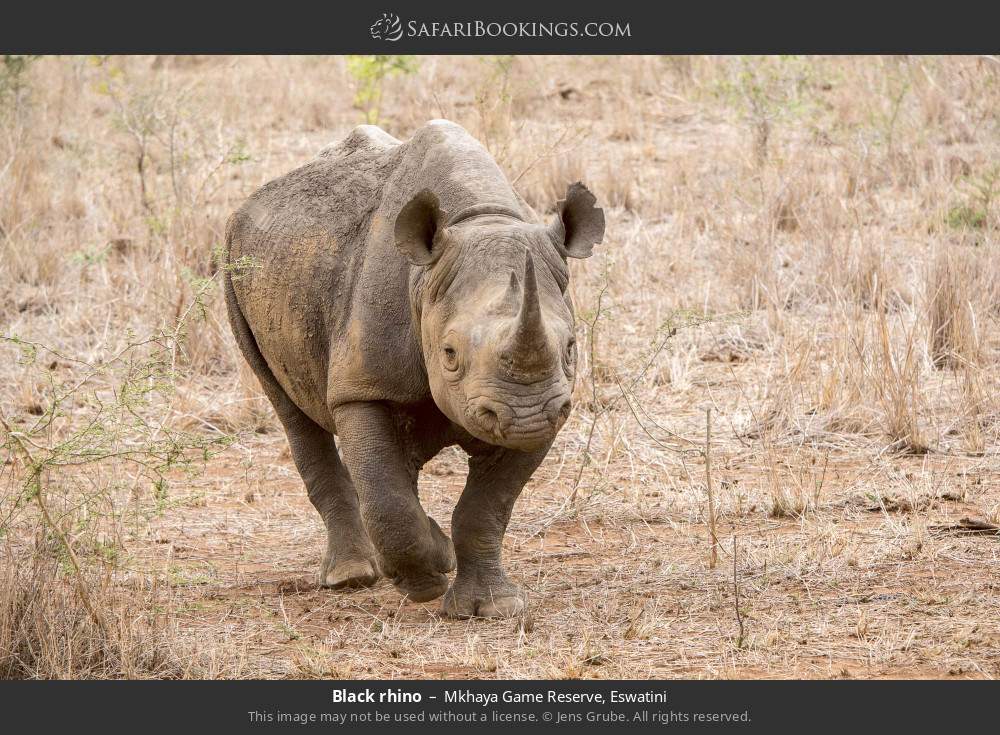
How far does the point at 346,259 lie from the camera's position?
6.55 m

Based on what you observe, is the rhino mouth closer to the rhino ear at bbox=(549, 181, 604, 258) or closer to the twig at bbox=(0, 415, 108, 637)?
the rhino ear at bbox=(549, 181, 604, 258)

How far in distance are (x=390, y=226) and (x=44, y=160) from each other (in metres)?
8.52

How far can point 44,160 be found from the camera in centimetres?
1389

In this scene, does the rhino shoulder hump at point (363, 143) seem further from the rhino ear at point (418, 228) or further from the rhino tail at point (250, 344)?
the rhino ear at point (418, 228)

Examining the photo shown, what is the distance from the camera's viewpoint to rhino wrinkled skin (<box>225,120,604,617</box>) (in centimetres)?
544

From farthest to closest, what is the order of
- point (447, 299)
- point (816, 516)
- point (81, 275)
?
point (81, 275)
point (816, 516)
point (447, 299)

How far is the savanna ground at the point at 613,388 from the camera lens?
5863 mm

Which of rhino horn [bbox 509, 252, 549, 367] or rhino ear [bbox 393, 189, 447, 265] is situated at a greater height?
rhino ear [bbox 393, 189, 447, 265]

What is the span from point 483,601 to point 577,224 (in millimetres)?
1656

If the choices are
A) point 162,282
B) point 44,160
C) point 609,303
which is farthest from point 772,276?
point 44,160

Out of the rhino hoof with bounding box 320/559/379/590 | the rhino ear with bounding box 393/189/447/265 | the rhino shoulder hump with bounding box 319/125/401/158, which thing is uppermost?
the rhino shoulder hump with bounding box 319/125/401/158

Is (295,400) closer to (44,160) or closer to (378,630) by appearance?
(378,630)

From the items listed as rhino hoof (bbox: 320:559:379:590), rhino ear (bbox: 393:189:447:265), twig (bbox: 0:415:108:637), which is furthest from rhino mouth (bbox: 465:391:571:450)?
rhino hoof (bbox: 320:559:379:590)

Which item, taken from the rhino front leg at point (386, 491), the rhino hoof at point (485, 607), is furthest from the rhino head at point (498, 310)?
the rhino hoof at point (485, 607)
